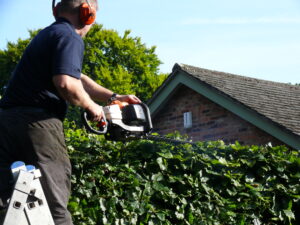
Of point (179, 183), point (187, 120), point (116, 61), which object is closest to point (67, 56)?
point (179, 183)

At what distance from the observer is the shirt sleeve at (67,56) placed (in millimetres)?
3109

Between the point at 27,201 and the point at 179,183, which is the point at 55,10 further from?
the point at 179,183

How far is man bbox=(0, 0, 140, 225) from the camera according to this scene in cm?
310

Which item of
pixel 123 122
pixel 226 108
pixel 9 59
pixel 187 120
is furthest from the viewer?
pixel 9 59

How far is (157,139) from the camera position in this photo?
5.60m

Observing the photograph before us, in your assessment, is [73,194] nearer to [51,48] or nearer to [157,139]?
[157,139]

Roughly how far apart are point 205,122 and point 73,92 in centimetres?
1084

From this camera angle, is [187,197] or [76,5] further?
[187,197]

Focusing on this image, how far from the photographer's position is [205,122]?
542 inches

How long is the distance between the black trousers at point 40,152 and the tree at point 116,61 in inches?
1129

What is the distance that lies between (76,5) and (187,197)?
243 centimetres

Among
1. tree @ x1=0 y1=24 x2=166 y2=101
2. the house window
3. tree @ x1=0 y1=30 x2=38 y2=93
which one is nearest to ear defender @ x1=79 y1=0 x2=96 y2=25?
the house window

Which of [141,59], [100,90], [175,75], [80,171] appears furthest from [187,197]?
[141,59]

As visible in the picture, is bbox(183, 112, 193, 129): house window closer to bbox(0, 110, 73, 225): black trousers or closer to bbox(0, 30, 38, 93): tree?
bbox(0, 110, 73, 225): black trousers
